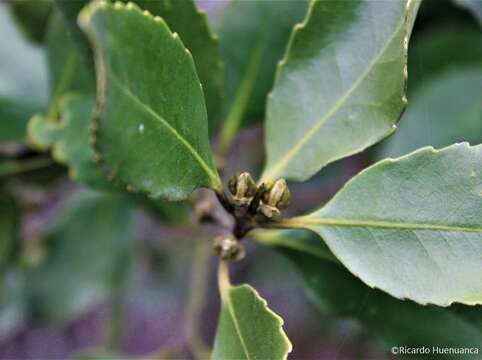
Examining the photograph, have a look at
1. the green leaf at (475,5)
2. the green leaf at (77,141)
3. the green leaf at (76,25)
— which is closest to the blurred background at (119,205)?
the green leaf at (475,5)

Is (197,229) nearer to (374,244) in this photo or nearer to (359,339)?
(359,339)

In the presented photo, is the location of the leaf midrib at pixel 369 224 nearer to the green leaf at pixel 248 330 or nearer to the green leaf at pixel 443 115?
the green leaf at pixel 248 330

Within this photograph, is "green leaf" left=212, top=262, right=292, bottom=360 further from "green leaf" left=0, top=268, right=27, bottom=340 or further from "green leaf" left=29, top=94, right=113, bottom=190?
"green leaf" left=0, top=268, right=27, bottom=340

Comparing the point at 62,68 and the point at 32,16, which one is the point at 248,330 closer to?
the point at 62,68

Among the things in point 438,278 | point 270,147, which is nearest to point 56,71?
point 270,147

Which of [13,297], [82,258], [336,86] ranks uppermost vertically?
[336,86]

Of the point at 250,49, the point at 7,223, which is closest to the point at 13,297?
the point at 7,223

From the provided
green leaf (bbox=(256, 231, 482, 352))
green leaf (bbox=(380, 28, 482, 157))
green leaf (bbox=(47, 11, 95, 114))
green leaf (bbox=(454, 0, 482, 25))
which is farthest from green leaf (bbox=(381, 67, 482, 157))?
green leaf (bbox=(47, 11, 95, 114))
